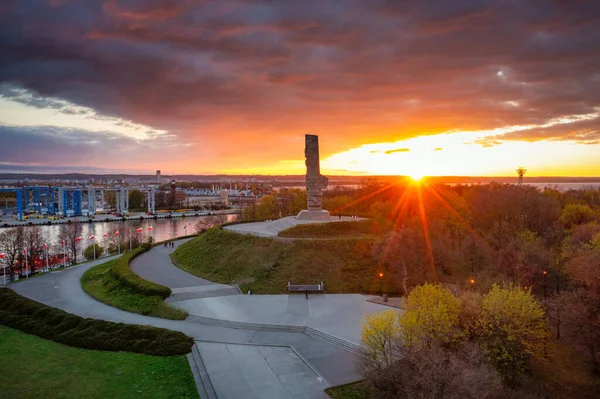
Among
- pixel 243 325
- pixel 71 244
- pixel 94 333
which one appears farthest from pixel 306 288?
pixel 71 244

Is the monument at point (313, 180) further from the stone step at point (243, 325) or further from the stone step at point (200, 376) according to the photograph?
the stone step at point (200, 376)

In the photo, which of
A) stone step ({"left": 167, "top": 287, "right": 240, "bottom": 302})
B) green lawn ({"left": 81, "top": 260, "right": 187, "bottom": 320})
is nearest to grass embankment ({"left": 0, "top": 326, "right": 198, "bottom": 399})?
green lawn ({"left": 81, "top": 260, "right": 187, "bottom": 320})

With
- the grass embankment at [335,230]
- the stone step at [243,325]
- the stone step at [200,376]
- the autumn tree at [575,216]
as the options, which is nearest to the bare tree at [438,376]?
the stone step at [200,376]

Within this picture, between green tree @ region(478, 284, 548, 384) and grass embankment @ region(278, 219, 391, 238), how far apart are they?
1680cm

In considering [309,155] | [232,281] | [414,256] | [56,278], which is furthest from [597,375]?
[56,278]

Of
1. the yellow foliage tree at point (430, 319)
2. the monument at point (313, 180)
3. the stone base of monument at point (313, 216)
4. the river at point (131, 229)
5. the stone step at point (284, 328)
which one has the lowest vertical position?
the river at point (131, 229)

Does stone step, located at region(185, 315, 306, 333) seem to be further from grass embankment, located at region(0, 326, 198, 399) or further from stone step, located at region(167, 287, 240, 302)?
grass embankment, located at region(0, 326, 198, 399)

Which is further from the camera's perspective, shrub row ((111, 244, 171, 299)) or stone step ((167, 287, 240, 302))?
stone step ((167, 287, 240, 302))

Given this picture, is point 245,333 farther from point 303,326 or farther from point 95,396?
point 95,396

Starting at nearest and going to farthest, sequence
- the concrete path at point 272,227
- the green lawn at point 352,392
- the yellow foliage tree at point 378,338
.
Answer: the green lawn at point 352,392
the yellow foliage tree at point 378,338
the concrete path at point 272,227

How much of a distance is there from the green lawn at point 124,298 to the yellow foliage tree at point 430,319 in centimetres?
1187

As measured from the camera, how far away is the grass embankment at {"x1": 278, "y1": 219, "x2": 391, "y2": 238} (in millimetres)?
31362

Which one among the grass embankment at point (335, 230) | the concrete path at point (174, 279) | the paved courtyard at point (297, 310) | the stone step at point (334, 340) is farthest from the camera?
the grass embankment at point (335, 230)

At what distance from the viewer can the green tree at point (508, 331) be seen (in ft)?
48.6
